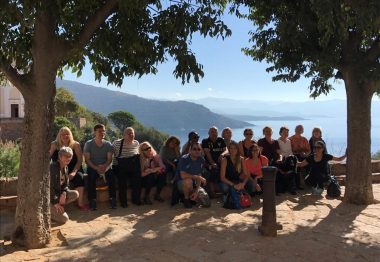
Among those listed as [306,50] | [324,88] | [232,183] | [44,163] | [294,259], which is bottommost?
[294,259]

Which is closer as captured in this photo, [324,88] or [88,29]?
[88,29]

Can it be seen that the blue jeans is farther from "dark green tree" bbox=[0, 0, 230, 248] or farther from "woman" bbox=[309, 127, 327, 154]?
"woman" bbox=[309, 127, 327, 154]

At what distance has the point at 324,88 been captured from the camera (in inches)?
353

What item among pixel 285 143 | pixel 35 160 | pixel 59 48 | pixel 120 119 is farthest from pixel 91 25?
pixel 120 119

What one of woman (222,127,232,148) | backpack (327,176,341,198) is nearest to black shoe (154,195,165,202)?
woman (222,127,232,148)

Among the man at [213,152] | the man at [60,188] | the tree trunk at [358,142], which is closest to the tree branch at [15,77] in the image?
the man at [60,188]

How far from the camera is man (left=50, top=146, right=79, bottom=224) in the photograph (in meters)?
6.26

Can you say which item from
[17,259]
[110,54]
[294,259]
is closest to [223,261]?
[294,259]

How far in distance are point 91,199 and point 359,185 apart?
16.1 ft

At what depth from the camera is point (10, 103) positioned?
59562 mm

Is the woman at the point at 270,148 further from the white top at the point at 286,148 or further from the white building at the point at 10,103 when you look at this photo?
the white building at the point at 10,103

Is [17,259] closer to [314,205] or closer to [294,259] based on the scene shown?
[294,259]

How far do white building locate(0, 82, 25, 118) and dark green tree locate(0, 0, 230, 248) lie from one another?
57951 mm

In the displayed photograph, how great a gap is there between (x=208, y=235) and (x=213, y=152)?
279 cm
